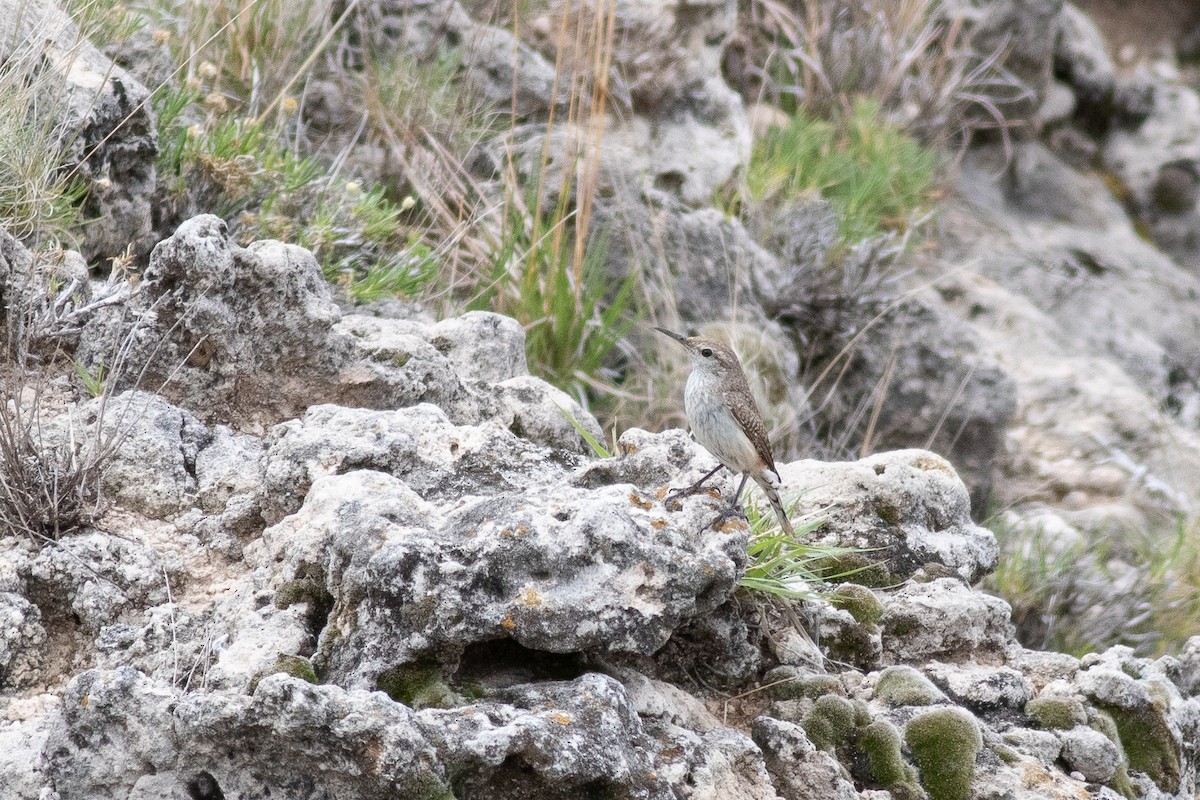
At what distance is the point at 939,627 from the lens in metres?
4.38

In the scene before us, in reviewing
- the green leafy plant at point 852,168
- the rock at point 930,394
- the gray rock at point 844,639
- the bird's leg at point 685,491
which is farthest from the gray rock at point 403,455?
the green leafy plant at point 852,168

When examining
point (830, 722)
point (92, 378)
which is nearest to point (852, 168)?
point (830, 722)

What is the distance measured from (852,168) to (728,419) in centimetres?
444

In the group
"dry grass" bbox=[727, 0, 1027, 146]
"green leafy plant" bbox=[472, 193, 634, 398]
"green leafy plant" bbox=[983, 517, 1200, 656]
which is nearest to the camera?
"green leafy plant" bbox=[472, 193, 634, 398]

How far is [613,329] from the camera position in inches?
287

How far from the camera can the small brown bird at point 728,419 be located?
4434 millimetres

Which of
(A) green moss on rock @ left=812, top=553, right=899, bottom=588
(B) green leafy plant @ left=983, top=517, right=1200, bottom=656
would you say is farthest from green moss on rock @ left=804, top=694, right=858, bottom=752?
(B) green leafy plant @ left=983, top=517, right=1200, bottom=656

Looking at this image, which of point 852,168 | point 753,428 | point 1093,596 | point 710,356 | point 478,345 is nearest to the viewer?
point 753,428

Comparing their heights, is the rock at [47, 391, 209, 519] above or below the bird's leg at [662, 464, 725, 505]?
below

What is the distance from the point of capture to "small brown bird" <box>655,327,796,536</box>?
443 cm

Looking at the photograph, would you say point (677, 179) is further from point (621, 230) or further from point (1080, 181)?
point (1080, 181)

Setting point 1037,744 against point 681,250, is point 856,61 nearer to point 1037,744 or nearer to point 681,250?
point 681,250

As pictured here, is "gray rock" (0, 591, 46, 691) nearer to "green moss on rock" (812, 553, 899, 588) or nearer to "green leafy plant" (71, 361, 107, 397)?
"green leafy plant" (71, 361, 107, 397)

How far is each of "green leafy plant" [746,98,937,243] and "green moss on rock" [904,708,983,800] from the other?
4872mm
